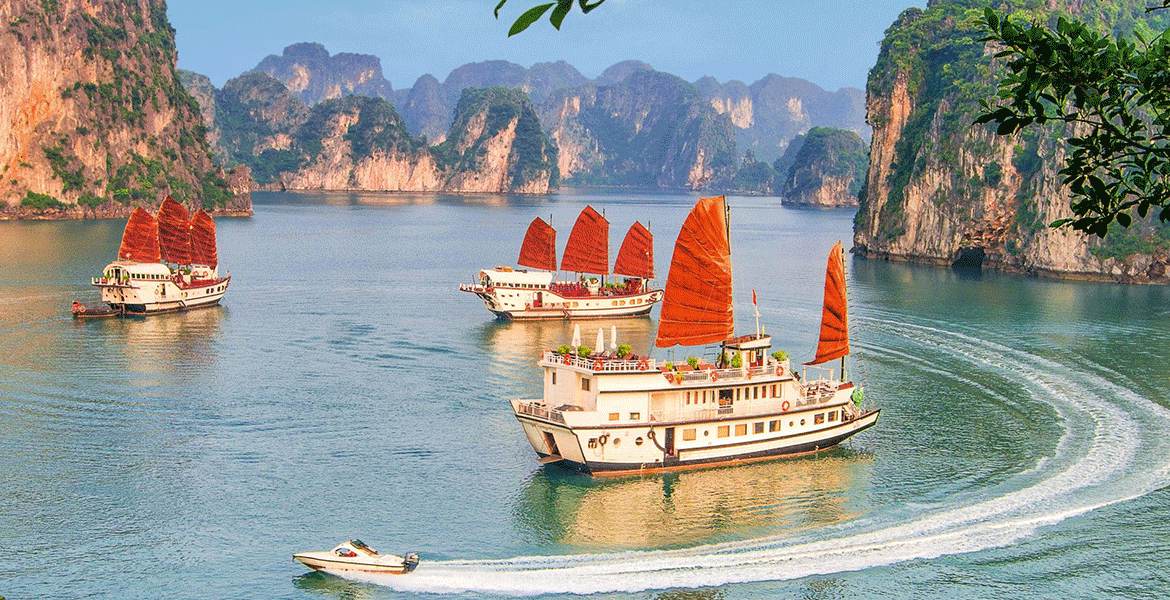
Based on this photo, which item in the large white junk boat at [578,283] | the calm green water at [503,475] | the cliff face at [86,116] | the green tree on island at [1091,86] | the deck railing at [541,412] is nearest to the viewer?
the green tree on island at [1091,86]

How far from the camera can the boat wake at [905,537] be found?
95.3 ft

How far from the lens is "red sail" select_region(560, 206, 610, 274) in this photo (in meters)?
73.8

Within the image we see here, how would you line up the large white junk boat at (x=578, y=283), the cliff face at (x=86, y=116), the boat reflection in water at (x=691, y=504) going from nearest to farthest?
the boat reflection in water at (x=691, y=504) → the large white junk boat at (x=578, y=283) → the cliff face at (x=86, y=116)

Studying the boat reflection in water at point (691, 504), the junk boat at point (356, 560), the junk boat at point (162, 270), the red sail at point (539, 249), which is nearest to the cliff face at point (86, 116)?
the junk boat at point (162, 270)

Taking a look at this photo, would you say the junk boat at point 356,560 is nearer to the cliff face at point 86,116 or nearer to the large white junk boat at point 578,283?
the large white junk boat at point 578,283

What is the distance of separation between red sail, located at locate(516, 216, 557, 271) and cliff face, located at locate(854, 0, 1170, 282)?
34.3 meters

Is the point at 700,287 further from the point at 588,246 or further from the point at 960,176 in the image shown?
the point at 960,176

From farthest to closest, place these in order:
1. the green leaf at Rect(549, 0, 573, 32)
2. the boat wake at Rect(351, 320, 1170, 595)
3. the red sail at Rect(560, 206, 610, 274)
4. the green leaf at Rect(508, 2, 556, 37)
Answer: the red sail at Rect(560, 206, 610, 274) → the boat wake at Rect(351, 320, 1170, 595) → the green leaf at Rect(549, 0, 573, 32) → the green leaf at Rect(508, 2, 556, 37)

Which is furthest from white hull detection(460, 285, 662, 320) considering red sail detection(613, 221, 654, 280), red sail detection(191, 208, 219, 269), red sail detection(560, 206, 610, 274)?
red sail detection(191, 208, 219, 269)

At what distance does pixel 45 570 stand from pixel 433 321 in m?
39.2

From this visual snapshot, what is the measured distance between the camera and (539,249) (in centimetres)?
7644

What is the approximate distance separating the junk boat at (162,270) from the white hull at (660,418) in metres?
39.2

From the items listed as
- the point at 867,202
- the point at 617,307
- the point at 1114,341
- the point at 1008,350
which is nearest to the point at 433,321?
the point at 617,307

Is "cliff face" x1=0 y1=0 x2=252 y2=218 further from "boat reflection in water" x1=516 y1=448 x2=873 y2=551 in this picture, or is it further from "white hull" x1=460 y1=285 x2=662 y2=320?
"boat reflection in water" x1=516 y1=448 x2=873 y2=551
